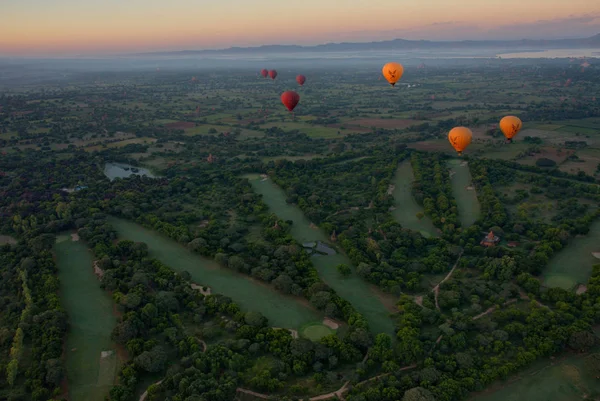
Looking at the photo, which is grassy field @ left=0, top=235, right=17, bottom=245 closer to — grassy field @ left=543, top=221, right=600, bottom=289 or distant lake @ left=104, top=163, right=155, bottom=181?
distant lake @ left=104, top=163, right=155, bottom=181

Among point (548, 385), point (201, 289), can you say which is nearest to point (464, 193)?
point (548, 385)

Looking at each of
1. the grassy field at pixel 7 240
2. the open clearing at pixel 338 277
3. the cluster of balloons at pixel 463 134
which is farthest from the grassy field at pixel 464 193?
the grassy field at pixel 7 240

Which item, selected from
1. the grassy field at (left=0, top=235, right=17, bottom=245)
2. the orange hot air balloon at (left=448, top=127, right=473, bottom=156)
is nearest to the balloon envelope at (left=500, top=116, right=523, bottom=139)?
the orange hot air balloon at (left=448, top=127, right=473, bottom=156)

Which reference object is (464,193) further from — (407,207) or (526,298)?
(526,298)

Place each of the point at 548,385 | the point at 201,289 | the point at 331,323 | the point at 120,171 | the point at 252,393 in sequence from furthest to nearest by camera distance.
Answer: the point at 120,171, the point at 201,289, the point at 331,323, the point at 548,385, the point at 252,393

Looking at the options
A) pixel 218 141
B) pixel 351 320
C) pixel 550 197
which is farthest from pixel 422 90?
pixel 351 320
